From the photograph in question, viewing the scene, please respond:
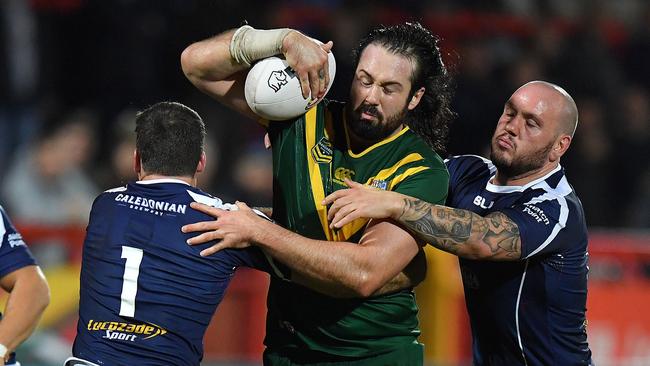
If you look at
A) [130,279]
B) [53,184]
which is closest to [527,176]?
[130,279]

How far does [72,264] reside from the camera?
909cm

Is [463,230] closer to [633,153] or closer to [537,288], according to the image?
[537,288]

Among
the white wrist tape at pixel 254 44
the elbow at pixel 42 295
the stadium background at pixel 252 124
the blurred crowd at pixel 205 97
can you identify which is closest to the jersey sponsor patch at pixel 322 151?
the white wrist tape at pixel 254 44

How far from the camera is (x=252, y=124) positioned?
11.7 meters

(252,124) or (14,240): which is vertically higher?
(252,124)

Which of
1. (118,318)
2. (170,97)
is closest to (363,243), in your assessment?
(118,318)

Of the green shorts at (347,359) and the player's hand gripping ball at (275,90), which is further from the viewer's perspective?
the green shorts at (347,359)

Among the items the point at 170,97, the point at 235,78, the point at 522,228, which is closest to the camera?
the point at 522,228

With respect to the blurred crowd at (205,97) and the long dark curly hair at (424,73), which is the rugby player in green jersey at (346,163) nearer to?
the long dark curly hair at (424,73)

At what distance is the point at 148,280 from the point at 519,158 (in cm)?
200

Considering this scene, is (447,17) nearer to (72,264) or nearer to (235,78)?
(72,264)

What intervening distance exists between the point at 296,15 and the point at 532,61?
262 cm

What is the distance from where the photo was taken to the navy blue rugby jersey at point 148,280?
16.1ft

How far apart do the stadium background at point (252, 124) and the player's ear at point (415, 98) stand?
164 inches
